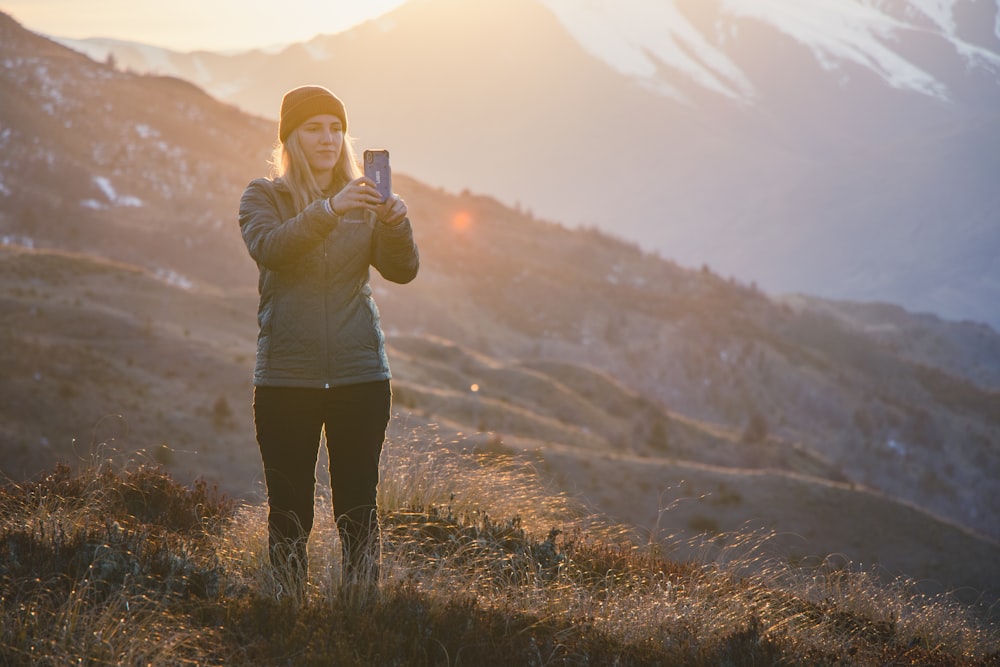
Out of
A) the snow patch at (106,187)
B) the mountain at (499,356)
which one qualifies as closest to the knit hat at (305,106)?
the mountain at (499,356)

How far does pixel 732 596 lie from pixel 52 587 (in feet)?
10.8

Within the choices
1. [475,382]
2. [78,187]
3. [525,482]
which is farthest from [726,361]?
[525,482]

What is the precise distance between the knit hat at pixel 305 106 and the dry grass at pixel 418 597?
199cm

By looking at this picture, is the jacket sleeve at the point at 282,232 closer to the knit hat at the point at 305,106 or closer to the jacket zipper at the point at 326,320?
the jacket zipper at the point at 326,320

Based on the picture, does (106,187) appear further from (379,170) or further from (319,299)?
(379,170)

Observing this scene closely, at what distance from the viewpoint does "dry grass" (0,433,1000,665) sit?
149 inches

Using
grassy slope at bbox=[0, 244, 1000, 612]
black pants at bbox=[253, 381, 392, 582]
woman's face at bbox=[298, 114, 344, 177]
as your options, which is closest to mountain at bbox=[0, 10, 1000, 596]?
grassy slope at bbox=[0, 244, 1000, 612]

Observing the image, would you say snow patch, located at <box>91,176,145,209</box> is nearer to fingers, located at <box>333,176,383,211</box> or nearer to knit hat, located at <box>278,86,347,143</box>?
knit hat, located at <box>278,86,347,143</box>

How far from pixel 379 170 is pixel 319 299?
0.60 metres

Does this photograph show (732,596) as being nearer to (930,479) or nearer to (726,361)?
(930,479)

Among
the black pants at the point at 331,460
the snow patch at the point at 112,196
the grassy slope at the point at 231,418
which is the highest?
the snow patch at the point at 112,196

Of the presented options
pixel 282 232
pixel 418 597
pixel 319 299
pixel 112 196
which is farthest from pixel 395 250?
pixel 112 196

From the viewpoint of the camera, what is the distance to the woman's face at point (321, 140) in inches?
168

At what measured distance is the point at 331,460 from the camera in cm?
420
